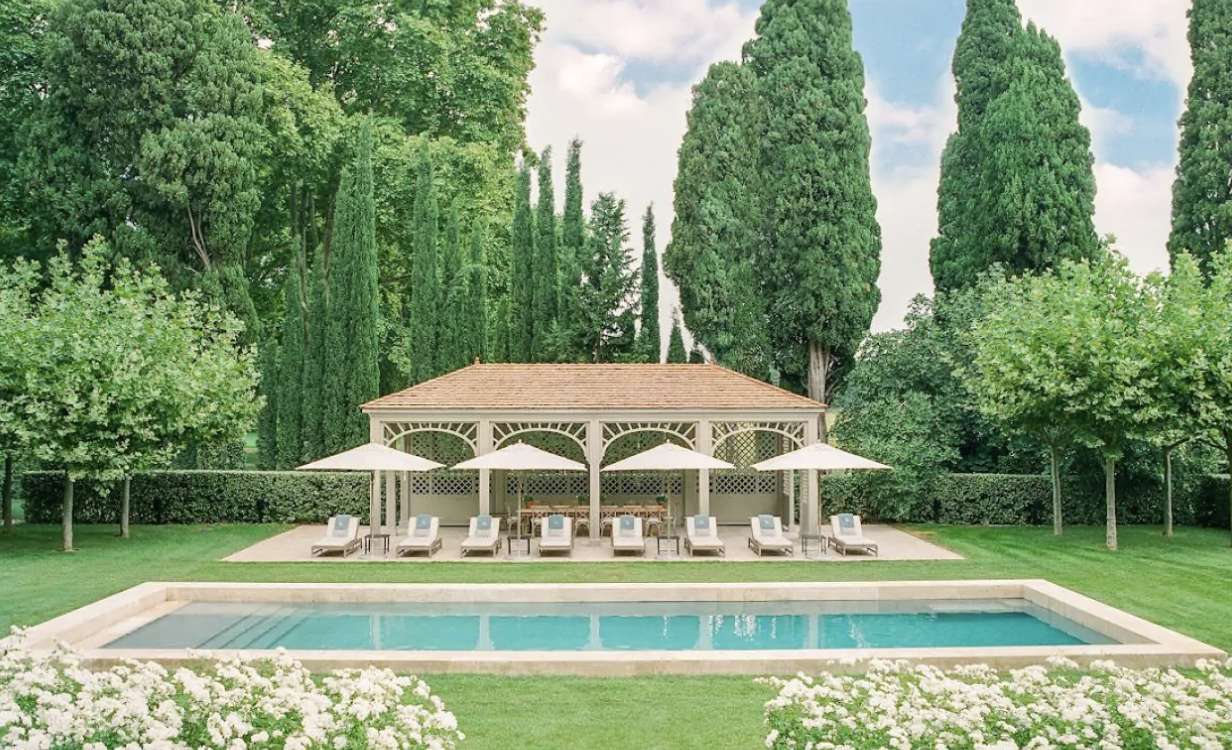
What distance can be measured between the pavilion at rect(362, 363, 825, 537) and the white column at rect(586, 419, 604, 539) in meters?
0.03

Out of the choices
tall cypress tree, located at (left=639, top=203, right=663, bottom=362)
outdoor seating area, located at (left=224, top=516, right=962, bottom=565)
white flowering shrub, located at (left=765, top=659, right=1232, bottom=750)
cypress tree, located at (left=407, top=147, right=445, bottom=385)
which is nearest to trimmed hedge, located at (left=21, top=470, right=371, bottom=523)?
outdoor seating area, located at (left=224, top=516, right=962, bottom=565)

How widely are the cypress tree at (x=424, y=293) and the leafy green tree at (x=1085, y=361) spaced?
1675 cm

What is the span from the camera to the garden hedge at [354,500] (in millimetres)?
22922

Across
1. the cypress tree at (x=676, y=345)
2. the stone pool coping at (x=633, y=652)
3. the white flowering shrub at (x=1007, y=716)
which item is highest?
the cypress tree at (x=676, y=345)

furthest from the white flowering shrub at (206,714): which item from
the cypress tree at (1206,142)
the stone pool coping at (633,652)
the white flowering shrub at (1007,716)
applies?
the cypress tree at (1206,142)

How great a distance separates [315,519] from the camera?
23578 millimetres

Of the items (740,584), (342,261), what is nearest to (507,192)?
(342,261)

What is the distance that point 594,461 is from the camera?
67.5ft

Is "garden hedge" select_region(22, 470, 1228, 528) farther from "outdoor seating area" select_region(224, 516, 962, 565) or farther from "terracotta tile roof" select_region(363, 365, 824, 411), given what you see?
"terracotta tile roof" select_region(363, 365, 824, 411)

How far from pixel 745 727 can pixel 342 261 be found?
2290cm

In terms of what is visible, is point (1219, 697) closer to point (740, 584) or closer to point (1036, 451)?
point (740, 584)

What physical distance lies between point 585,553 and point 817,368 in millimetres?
14595

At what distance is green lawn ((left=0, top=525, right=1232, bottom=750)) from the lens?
884cm

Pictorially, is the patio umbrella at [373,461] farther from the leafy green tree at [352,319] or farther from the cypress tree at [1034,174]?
the cypress tree at [1034,174]
